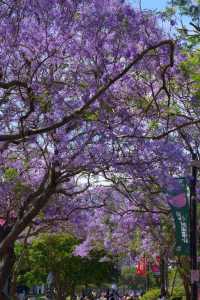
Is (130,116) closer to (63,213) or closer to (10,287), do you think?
(63,213)

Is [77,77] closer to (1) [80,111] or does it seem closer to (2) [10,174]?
(1) [80,111]

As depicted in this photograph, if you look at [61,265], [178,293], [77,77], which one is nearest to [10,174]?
[77,77]

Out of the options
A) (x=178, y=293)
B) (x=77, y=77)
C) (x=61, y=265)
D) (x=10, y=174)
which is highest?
(x=61, y=265)

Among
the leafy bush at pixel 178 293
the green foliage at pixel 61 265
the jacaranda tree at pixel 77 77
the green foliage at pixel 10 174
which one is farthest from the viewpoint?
the green foliage at pixel 61 265

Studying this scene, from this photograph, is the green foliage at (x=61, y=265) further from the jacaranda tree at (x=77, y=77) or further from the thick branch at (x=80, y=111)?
the thick branch at (x=80, y=111)

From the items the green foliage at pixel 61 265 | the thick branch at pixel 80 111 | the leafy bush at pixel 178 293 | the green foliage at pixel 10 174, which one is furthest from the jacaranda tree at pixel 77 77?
the leafy bush at pixel 178 293

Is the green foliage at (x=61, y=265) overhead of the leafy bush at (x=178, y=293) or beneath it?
overhead

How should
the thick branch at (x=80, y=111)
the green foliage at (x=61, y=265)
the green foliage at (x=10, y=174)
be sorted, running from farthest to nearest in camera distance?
the green foliage at (x=61, y=265) → the green foliage at (x=10, y=174) → the thick branch at (x=80, y=111)

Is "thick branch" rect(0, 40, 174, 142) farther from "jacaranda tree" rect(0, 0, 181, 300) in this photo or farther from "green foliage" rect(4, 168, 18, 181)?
"green foliage" rect(4, 168, 18, 181)

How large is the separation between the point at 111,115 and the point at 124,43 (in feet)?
5.01

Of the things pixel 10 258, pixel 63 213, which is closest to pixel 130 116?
pixel 10 258

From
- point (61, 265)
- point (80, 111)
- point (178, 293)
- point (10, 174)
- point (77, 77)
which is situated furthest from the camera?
point (61, 265)

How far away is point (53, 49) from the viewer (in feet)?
38.7

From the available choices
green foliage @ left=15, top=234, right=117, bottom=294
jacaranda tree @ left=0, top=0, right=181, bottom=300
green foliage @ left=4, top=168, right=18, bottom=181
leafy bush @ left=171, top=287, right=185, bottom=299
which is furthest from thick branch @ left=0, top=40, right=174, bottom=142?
leafy bush @ left=171, top=287, right=185, bottom=299
